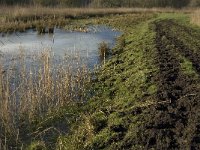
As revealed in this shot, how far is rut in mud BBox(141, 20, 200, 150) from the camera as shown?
26.6ft

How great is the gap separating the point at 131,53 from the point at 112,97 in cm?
→ 633

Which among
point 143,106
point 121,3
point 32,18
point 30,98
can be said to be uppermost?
point 121,3

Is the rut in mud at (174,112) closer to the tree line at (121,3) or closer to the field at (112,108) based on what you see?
the field at (112,108)

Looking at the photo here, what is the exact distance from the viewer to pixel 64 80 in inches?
456

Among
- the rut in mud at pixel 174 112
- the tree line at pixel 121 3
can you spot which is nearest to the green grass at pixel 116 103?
the rut in mud at pixel 174 112

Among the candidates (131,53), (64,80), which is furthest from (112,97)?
(131,53)

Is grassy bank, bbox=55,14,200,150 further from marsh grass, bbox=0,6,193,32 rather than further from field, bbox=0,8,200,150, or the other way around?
marsh grass, bbox=0,6,193,32

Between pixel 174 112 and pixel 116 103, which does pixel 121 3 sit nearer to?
pixel 116 103

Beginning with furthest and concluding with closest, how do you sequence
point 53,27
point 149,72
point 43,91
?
point 53,27, point 149,72, point 43,91

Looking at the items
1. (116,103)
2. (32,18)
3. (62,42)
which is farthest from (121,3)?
(116,103)

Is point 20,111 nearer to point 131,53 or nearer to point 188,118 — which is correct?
point 188,118

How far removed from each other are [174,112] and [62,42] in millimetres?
14566

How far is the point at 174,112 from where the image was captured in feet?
31.4

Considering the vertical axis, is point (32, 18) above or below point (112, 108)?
above
